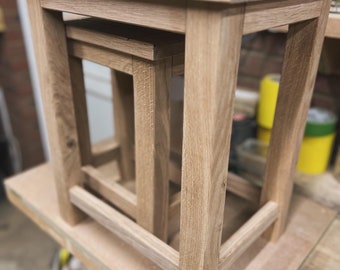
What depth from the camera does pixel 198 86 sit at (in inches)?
16.2

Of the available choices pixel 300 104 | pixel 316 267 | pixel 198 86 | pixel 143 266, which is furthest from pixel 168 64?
pixel 316 267

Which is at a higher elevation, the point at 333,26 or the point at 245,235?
the point at 333,26

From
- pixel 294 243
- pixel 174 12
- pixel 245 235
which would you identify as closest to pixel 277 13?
pixel 174 12

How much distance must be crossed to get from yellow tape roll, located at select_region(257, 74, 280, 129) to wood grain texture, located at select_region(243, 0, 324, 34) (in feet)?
1.48

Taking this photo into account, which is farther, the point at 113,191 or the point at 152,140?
the point at 113,191

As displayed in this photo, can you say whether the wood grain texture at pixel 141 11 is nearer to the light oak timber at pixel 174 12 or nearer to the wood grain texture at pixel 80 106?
the light oak timber at pixel 174 12

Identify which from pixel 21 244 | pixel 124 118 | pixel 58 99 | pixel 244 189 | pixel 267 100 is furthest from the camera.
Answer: pixel 21 244

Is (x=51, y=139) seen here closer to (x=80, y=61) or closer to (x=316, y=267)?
(x=80, y=61)

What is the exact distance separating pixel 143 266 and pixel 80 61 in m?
0.42

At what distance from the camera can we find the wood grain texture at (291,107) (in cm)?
58

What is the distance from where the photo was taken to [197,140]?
439 mm

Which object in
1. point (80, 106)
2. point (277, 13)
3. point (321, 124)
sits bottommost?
point (321, 124)

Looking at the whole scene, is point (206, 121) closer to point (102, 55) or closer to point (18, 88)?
point (102, 55)

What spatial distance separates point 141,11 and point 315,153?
0.73 m
